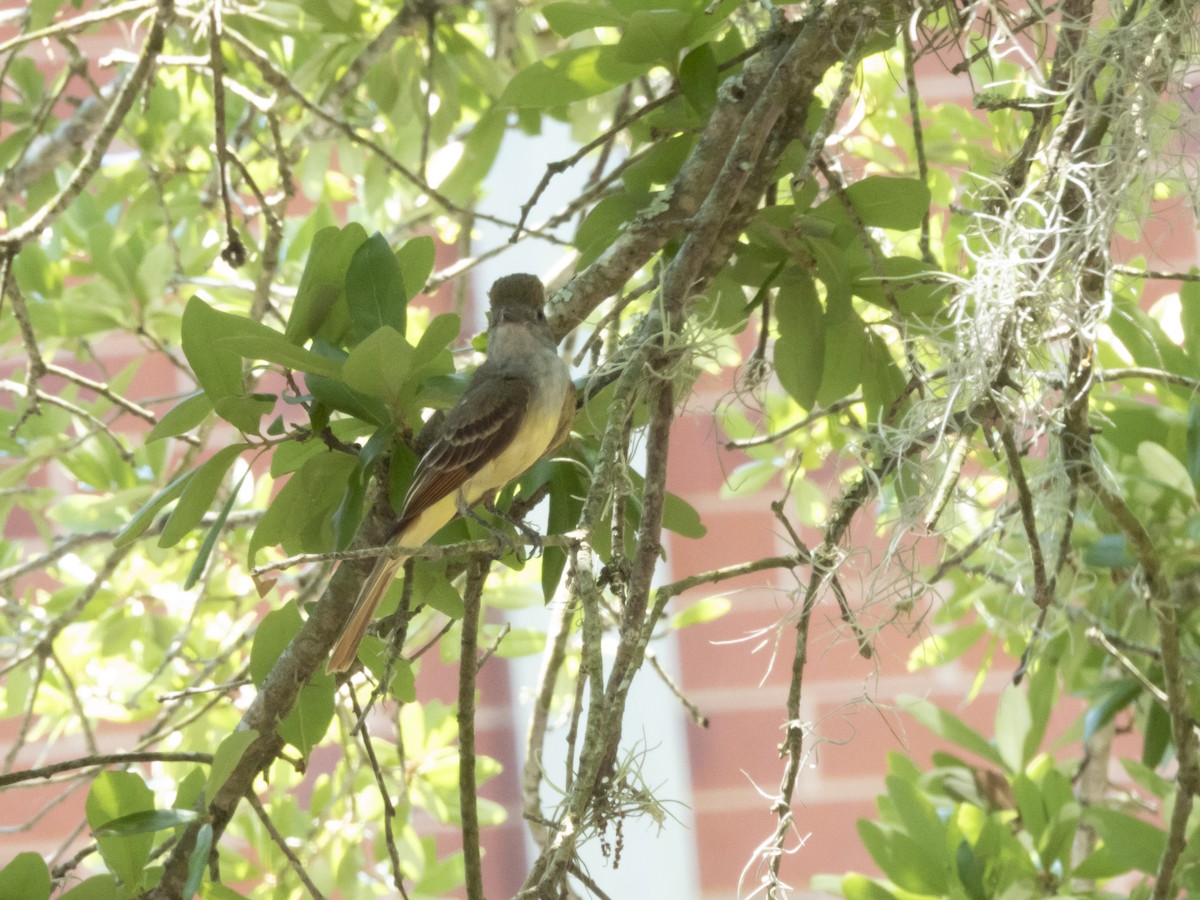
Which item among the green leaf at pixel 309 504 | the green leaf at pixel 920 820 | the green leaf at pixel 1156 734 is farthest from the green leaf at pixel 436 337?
the green leaf at pixel 1156 734

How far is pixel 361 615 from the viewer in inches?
45.5

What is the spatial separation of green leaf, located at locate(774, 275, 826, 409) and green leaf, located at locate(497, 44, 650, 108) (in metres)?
0.26

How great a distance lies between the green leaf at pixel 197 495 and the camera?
1077 mm

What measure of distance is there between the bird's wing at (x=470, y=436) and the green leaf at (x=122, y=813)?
337 millimetres

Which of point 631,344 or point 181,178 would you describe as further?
point 181,178

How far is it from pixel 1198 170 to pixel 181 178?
5.90ft

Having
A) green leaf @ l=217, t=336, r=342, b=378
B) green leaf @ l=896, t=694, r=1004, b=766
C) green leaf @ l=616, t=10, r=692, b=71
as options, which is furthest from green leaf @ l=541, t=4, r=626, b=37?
green leaf @ l=896, t=694, r=1004, b=766

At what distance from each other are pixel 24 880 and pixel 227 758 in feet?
0.65

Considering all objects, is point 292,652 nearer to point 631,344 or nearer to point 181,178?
point 631,344

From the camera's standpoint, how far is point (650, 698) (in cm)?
270

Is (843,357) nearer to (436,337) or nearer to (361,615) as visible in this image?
(436,337)

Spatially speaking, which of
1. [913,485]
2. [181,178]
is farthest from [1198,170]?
[181,178]

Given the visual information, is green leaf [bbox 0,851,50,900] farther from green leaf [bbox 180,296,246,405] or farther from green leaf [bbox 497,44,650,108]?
green leaf [bbox 497,44,650,108]

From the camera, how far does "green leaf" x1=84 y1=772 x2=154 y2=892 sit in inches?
43.7
